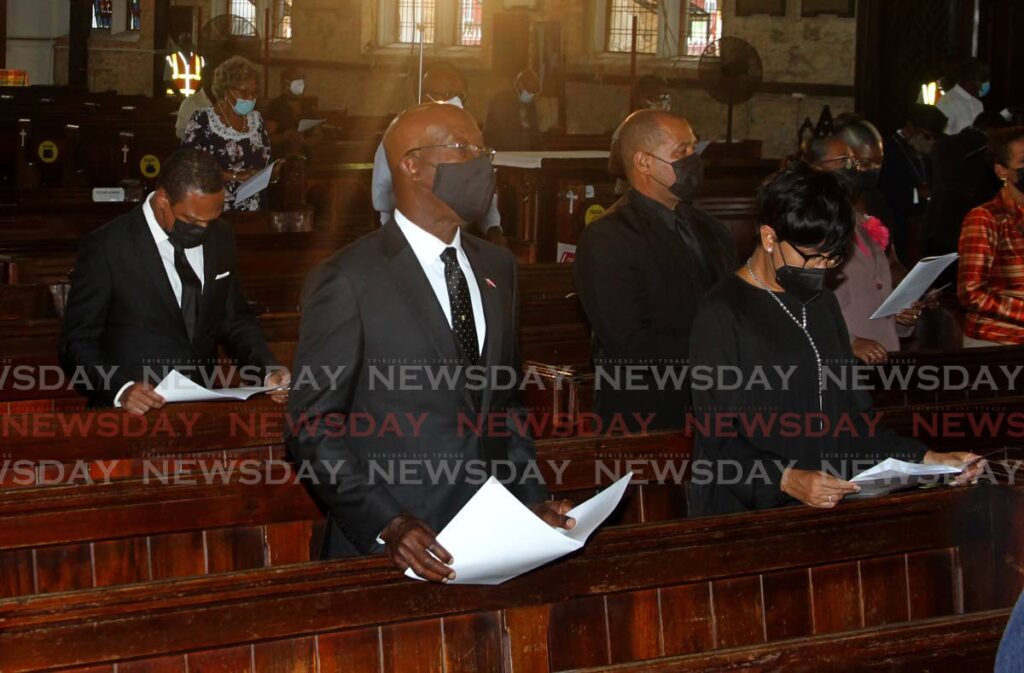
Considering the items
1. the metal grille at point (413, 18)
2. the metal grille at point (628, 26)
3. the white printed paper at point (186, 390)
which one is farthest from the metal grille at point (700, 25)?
the white printed paper at point (186, 390)

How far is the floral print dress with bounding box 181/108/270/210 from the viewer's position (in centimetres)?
711

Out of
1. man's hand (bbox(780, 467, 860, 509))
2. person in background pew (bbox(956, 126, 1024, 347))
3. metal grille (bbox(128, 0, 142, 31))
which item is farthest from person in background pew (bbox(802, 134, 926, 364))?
metal grille (bbox(128, 0, 142, 31))

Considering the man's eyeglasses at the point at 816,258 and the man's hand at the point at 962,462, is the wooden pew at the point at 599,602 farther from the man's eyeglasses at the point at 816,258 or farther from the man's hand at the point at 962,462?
the man's eyeglasses at the point at 816,258

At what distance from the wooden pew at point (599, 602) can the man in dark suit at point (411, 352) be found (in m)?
0.16

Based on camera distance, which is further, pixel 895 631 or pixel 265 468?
pixel 265 468

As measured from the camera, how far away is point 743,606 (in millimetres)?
3246

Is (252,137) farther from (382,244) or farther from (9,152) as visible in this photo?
(9,152)

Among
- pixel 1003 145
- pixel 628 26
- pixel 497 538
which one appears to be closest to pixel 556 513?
pixel 497 538

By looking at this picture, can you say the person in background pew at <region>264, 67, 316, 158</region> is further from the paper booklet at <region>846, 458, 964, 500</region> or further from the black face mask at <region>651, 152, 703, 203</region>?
the paper booklet at <region>846, 458, 964, 500</region>

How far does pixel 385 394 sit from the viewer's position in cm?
281

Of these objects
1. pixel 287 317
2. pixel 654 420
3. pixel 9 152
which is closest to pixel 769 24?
pixel 9 152

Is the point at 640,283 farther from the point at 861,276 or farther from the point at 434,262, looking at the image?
the point at 434,262

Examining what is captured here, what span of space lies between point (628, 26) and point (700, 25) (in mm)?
1304

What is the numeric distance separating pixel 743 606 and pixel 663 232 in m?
1.19
